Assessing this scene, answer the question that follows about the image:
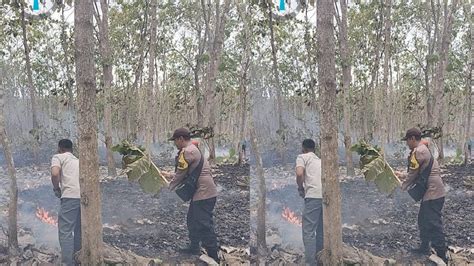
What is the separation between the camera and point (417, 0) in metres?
5.04

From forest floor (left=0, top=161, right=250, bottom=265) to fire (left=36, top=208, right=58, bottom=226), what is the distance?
31 millimetres

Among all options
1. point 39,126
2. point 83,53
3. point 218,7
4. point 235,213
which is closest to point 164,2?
point 218,7

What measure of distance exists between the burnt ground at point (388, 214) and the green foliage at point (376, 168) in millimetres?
62

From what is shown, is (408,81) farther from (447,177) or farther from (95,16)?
(95,16)

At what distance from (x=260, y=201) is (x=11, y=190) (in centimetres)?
205

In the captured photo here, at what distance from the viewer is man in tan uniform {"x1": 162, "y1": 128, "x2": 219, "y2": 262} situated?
4.73m

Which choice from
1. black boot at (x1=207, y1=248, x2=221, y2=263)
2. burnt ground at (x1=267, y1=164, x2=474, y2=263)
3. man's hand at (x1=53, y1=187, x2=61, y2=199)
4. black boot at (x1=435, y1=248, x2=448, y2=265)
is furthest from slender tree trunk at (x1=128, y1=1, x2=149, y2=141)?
black boot at (x1=435, y1=248, x2=448, y2=265)

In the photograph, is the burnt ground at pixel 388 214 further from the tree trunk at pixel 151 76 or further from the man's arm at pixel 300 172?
the tree trunk at pixel 151 76

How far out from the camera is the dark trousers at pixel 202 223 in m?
4.85

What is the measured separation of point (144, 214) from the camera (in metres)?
4.91

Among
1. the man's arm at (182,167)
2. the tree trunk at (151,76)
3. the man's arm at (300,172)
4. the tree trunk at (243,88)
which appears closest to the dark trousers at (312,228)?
the man's arm at (300,172)

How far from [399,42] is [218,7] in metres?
1.51

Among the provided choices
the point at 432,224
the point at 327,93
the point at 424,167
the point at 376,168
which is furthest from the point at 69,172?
the point at 432,224

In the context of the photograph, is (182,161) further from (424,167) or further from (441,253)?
(441,253)
